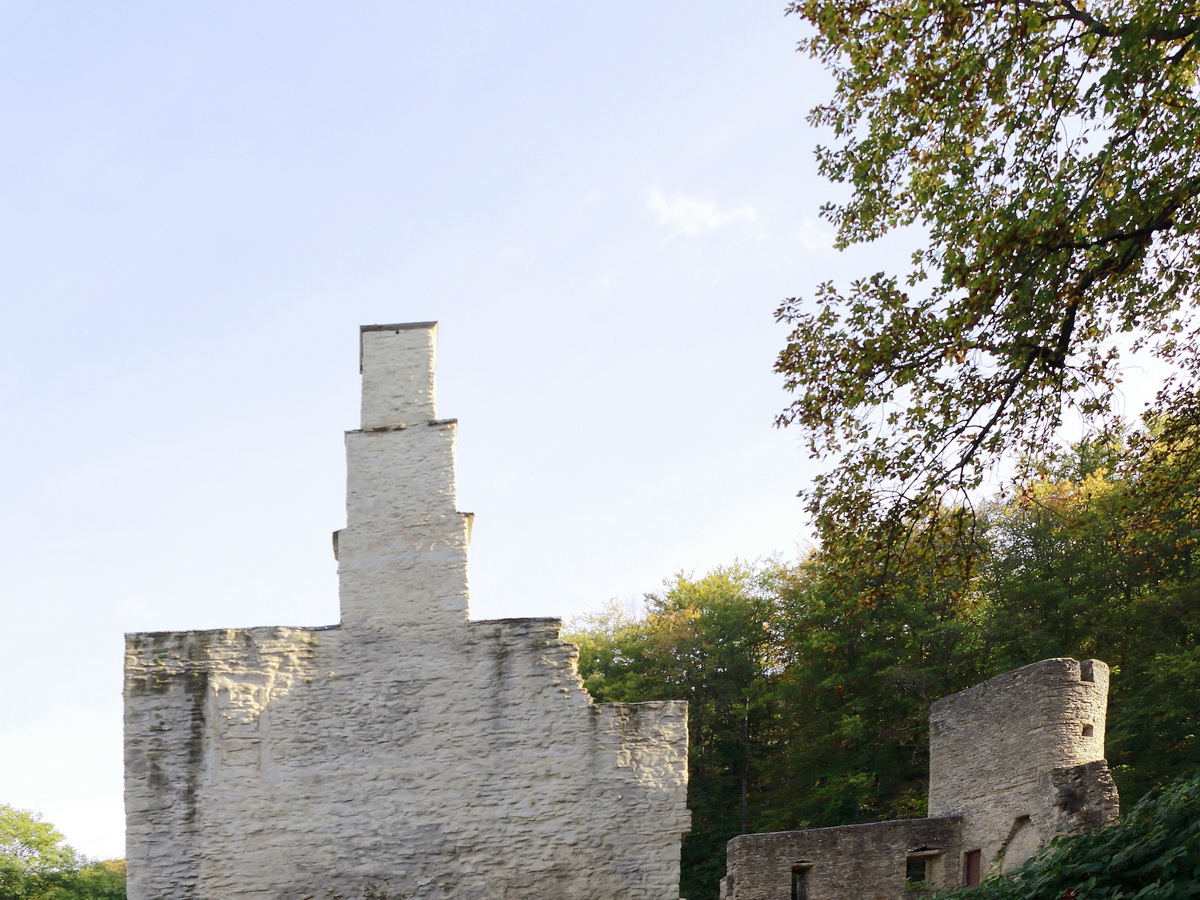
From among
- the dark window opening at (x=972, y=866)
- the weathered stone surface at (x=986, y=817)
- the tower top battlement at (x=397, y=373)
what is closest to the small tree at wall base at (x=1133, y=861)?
the weathered stone surface at (x=986, y=817)

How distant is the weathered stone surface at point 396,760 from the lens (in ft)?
37.9

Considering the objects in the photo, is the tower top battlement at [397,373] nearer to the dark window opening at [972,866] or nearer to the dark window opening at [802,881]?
the dark window opening at [802,881]

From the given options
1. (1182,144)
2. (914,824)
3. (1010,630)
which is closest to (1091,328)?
(1182,144)

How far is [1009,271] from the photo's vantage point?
8500 mm

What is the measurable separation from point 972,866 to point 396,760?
34.4 feet

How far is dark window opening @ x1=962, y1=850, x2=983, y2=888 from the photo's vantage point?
1761 cm

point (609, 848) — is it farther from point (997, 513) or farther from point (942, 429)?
point (997, 513)

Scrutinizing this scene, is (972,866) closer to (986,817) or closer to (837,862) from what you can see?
(986,817)

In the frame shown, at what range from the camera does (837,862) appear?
17.5 meters

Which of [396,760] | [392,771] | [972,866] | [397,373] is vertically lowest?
[972,866]

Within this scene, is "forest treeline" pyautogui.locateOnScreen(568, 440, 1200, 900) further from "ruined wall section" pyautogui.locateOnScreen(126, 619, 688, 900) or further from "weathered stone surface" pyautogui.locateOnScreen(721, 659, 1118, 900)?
"ruined wall section" pyautogui.locateOnScreen(126, 619, 688, 900)

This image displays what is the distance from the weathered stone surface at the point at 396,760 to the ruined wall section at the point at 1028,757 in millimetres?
7366

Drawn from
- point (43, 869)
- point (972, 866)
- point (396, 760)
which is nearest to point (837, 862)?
point (972, 866)

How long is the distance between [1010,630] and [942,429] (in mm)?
19434
